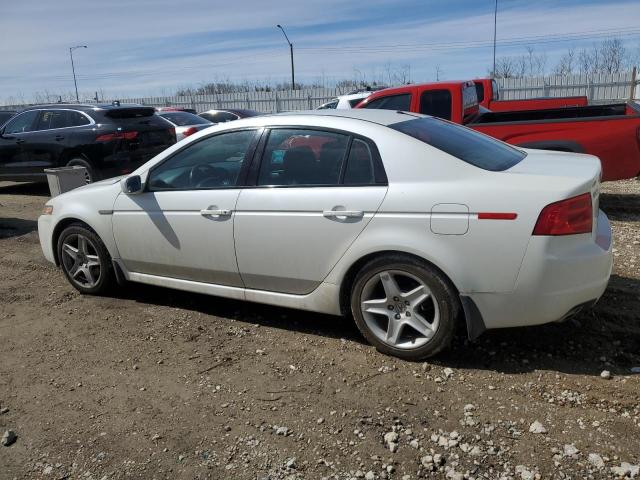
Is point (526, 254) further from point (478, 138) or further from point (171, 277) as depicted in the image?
point (171, 277)

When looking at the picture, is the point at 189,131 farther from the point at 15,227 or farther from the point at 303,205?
the point at 303,205

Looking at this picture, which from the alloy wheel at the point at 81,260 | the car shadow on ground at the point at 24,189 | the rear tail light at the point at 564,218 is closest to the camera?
the rear tail light at the point at 564,218

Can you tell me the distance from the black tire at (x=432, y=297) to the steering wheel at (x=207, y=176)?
1.32 meters

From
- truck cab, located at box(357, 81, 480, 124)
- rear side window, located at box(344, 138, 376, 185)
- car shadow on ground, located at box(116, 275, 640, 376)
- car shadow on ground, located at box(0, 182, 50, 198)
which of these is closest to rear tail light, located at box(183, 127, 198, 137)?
car shadow on ground, located at box(0, 182, 50, 198)

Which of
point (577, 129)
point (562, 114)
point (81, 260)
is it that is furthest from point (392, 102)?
point (81, 260)

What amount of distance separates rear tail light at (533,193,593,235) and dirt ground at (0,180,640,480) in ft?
3.02

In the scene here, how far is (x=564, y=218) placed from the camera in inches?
126

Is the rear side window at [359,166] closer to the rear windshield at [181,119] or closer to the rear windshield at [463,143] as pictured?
the rear windshield at [463,143]

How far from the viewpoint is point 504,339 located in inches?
156

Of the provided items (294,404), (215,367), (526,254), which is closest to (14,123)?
(215,367)

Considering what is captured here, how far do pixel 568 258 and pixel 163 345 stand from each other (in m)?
2.86

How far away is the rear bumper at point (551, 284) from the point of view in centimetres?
320

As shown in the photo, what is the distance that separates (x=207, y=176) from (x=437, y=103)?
564 cm

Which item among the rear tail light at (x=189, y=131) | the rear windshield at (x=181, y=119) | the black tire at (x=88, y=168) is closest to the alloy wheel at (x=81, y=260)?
the black tire at (x=88, y=168)
